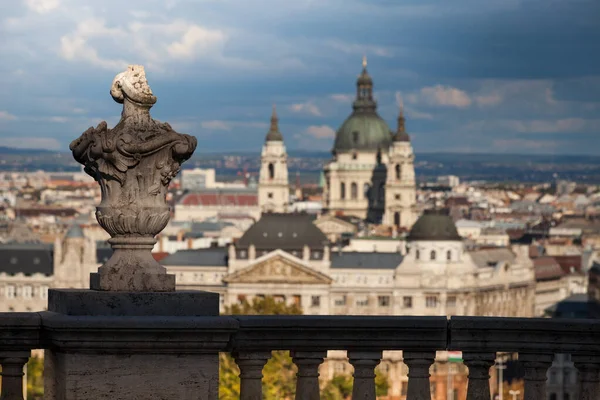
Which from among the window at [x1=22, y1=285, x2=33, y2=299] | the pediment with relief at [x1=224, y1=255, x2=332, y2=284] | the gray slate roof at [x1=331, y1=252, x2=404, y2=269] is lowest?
the window at [x1=22, y1=285, x2=33, y2=299]

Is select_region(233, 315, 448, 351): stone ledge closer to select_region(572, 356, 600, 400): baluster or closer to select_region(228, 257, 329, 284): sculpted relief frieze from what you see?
select_region(572, 356, 600, 400): baluster

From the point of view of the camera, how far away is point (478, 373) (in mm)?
17859

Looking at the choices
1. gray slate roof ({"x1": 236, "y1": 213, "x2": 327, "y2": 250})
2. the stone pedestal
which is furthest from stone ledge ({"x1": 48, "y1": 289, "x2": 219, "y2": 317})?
gray slate roof ({"x1": 236, "y1": 213, "x2": 327, "y2": 250})

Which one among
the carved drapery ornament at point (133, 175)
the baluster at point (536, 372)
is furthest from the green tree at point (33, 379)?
the carved drapery ornament at point (133, 175)

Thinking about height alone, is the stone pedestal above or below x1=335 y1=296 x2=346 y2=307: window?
below

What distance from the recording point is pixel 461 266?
173 m

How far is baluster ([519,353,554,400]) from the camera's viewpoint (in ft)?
58.4

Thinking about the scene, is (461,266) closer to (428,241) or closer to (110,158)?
(428,241)

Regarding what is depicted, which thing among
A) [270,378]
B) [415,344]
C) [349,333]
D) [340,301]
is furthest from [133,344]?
[340,301]

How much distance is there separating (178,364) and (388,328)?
176cm

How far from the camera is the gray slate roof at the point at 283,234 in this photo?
176 metres

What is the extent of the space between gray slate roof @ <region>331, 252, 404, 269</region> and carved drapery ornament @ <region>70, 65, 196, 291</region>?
15032cm

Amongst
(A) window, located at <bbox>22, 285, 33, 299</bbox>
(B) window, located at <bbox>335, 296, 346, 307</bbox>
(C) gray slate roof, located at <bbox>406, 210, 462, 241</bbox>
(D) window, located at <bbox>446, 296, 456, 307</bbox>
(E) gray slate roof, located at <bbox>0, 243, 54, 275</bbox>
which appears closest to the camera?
(A) window, located at <bbox>22, 285, 33, 299</bbox>

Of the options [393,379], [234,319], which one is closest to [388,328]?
[234,319]
